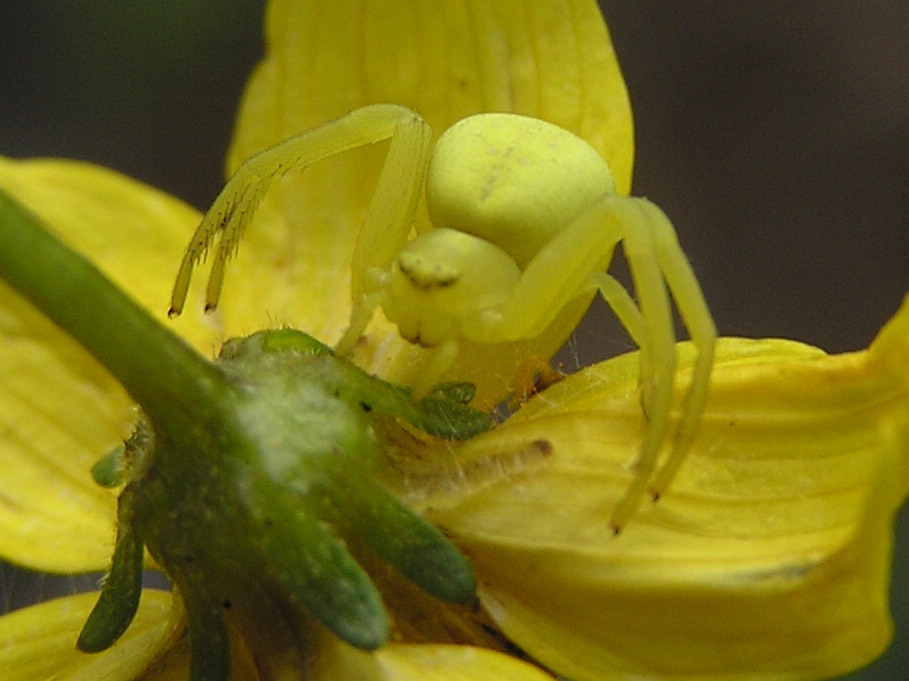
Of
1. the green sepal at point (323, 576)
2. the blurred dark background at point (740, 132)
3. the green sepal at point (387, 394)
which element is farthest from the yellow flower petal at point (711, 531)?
the blurred dark background at point (740, 132)

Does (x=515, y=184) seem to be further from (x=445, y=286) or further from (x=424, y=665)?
(x=424, y=665)

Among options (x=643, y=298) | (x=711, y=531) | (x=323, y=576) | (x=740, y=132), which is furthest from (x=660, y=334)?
(x=740, y=132)

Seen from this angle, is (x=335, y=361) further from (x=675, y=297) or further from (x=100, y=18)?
(x=100, y=18)

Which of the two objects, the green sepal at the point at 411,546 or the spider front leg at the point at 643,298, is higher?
the spider front leg at the point at 643,298

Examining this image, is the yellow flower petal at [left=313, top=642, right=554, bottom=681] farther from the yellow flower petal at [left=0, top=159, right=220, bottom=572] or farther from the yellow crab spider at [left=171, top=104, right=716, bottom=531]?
the yellow flower petal at [left=0, top=159, right=220, bottom=572]

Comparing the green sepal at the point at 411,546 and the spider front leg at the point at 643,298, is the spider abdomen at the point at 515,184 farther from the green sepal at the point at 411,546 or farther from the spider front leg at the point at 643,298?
the green sepal at the point at 411,546

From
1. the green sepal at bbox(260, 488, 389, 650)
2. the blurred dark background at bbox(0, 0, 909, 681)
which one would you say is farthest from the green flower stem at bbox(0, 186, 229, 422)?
the blurred dark background at bbox(0, 0, 909, 681)
